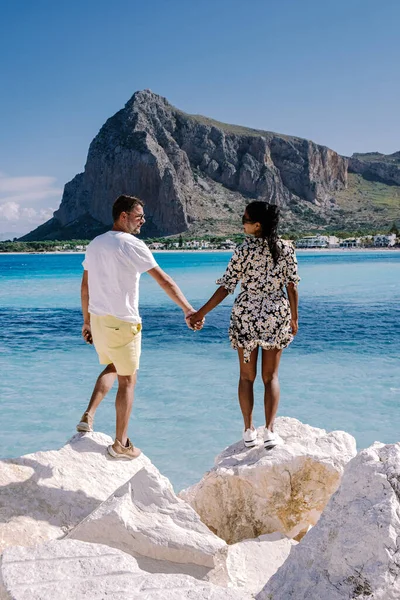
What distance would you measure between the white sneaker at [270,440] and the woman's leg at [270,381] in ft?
0.27

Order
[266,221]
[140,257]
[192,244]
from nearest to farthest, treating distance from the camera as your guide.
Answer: [140,257], [266,221], [192,244]

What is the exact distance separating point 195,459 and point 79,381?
400 cm

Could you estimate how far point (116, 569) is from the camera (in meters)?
2.26

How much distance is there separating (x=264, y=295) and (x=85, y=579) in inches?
90.0

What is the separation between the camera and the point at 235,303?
13.3ft

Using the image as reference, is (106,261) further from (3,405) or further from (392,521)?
(3,405)

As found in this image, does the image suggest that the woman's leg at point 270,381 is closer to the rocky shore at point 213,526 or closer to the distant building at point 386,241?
the rocky shore at point 213,526

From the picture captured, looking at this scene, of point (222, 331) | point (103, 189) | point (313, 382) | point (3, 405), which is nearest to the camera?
point (3, 405)

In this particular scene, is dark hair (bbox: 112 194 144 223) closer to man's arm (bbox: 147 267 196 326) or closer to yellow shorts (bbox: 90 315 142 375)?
man's arm (bbox: 147 267 196 326)

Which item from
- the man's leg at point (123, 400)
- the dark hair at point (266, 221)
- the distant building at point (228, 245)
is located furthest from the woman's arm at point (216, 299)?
the distant building at point (228, 245)

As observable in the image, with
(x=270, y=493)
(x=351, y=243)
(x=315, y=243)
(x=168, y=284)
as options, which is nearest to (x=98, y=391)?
(x=168, y=284)

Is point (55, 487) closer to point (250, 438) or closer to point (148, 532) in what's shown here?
point (148, 532)

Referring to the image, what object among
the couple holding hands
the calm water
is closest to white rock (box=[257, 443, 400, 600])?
the couple holding hands

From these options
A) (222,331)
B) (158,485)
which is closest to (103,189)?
(222,331)
